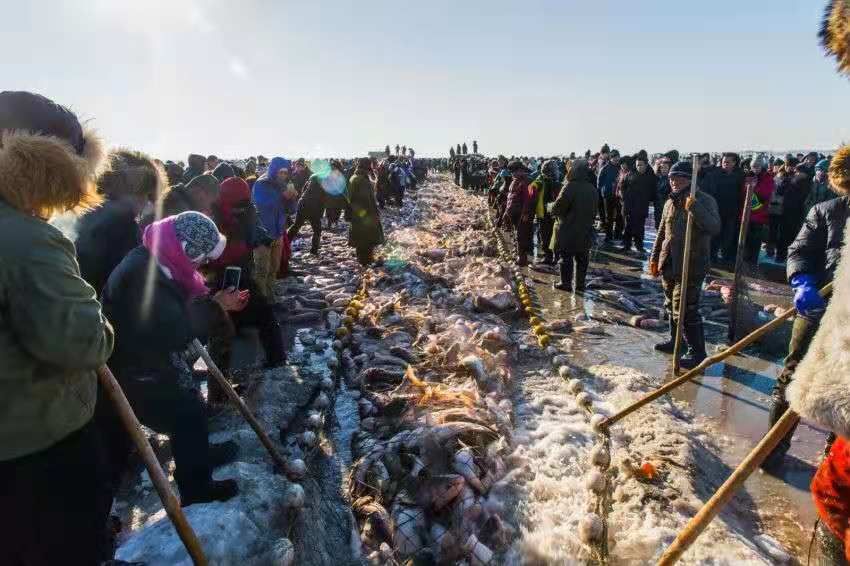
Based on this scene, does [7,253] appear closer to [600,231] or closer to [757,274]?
[757,274]

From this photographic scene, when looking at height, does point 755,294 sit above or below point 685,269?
below

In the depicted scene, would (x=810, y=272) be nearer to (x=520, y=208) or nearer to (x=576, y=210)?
(x=576, y=210)

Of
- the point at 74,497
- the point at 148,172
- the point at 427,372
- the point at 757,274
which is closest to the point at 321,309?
the point at 427,372

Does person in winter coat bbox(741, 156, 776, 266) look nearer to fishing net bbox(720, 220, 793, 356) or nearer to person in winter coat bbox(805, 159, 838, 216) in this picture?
fishing net bbox(720, 220, 793, 356)

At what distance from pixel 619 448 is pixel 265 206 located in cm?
556

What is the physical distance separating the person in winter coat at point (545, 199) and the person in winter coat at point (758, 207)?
3.83 m

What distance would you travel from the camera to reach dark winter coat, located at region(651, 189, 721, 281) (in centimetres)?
547

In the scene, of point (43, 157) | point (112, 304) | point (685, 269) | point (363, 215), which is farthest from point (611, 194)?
point (43, 157)

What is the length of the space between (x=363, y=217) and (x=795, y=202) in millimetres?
→ 9118

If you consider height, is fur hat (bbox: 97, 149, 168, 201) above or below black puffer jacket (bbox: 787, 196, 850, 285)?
above

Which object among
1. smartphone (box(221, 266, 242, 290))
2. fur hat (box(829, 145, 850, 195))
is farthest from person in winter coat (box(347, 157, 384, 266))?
fur hat (box(829, 145, 850, 195))

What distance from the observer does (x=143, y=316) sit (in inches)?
112

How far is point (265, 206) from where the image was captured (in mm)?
7391

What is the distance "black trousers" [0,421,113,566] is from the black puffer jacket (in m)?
4.56
